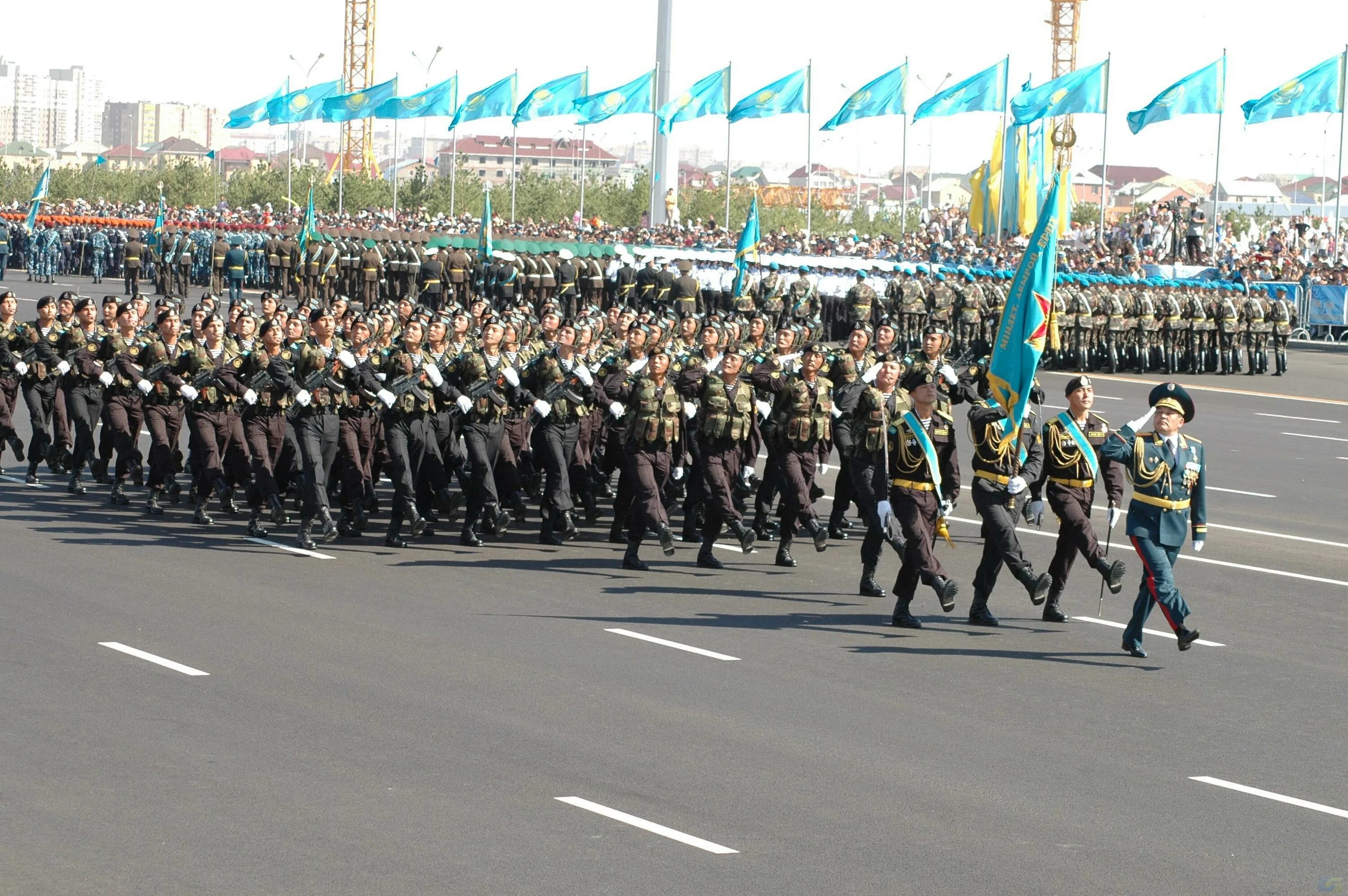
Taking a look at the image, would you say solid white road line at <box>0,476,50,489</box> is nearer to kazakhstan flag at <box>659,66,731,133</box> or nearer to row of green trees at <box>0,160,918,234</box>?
kazakhstan flag at <box>659,66,731,133</box>

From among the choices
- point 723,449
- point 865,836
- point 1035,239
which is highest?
point 1035,239

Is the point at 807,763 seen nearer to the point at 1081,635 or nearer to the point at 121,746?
the point at 121,746

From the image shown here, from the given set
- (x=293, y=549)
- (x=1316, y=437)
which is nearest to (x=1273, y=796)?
(x=293, y=549)

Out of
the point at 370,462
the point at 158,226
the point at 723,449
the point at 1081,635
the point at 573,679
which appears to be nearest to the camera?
the point at 573,679

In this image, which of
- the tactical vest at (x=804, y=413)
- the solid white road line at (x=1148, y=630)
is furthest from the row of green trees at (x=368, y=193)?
the solid white road line at (x=1148, y=630)

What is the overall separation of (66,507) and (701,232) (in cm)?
3437

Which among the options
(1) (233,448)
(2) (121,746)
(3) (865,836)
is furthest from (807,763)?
(1) (233,448)

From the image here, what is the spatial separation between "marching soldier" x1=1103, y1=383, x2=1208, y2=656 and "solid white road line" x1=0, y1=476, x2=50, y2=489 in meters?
11.1

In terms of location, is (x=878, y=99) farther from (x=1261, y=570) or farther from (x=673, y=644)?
(x=673, y=644)

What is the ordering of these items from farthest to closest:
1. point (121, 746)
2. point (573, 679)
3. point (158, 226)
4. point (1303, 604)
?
point (158, 226) < point (1303, 604) < point (573, 679) < point (121, 746)

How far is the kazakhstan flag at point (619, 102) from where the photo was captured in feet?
171

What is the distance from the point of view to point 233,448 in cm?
1741

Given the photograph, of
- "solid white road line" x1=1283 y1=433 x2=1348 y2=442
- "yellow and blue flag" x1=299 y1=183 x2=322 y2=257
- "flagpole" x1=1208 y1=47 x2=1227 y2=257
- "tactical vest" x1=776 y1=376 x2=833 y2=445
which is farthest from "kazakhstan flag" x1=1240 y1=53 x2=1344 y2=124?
"tactical vest" x1=776 y1=376 x2=833 y2=445

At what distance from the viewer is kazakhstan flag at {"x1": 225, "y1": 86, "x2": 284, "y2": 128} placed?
63000 millimetres
